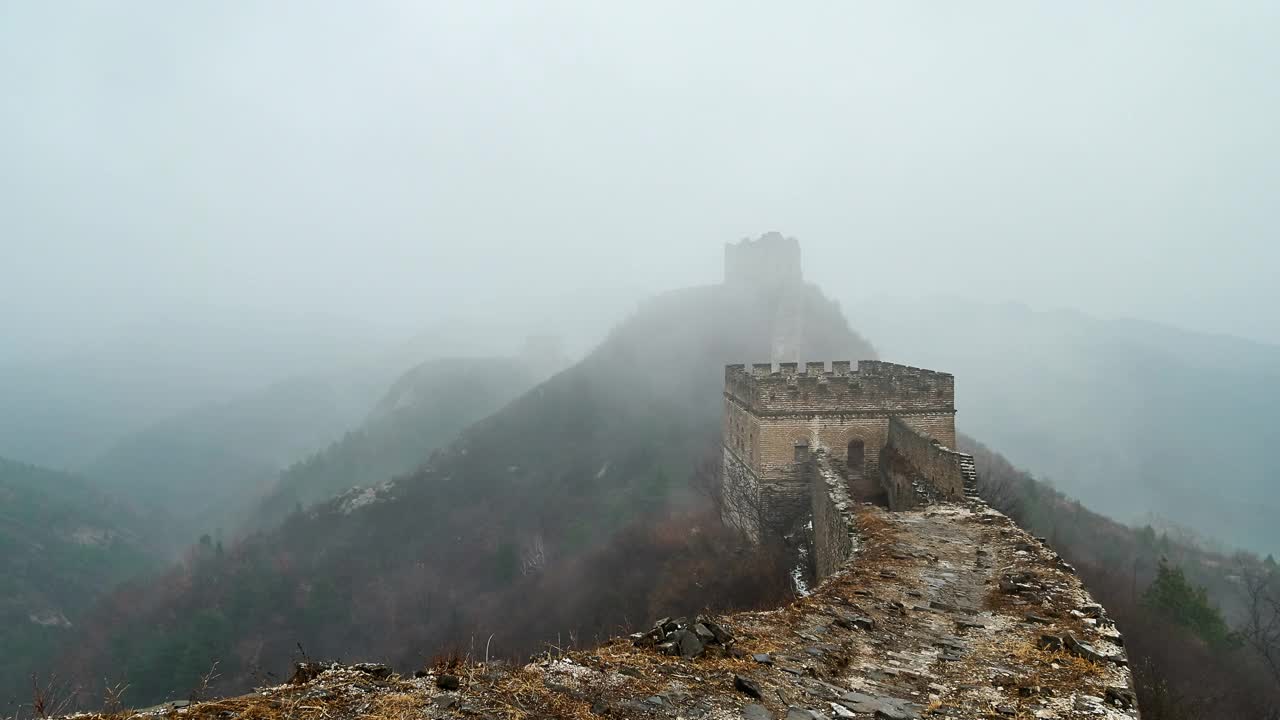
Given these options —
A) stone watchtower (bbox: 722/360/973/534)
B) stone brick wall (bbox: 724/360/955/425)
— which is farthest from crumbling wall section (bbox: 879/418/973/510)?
stone brick wall (bbox: 724/360/955/425)

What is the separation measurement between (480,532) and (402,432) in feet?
228

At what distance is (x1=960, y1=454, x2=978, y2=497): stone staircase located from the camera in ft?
43.1

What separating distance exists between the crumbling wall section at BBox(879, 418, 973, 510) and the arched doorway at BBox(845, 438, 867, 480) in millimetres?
537

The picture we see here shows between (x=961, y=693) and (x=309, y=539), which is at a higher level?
(x=961, y=693)

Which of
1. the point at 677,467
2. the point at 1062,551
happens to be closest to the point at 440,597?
the point at 677,467

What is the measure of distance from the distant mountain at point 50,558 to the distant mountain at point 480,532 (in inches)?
344

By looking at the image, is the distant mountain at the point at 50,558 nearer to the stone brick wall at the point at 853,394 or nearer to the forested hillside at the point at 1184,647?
the stone brick wall at the point at 853,394

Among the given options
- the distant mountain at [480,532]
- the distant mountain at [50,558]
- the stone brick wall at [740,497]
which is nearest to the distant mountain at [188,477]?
the distant mountain at [50,558]

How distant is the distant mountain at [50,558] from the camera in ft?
261

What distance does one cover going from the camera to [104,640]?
71438mm

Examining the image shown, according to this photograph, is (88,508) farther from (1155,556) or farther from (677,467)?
(1155,556)

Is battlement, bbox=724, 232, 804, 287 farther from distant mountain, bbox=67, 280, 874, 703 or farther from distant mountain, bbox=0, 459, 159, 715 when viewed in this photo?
distant mountain, bbox=0, 459, 159, 715

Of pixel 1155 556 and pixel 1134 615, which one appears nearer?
pixel 1134 615

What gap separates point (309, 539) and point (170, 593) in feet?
57.5
